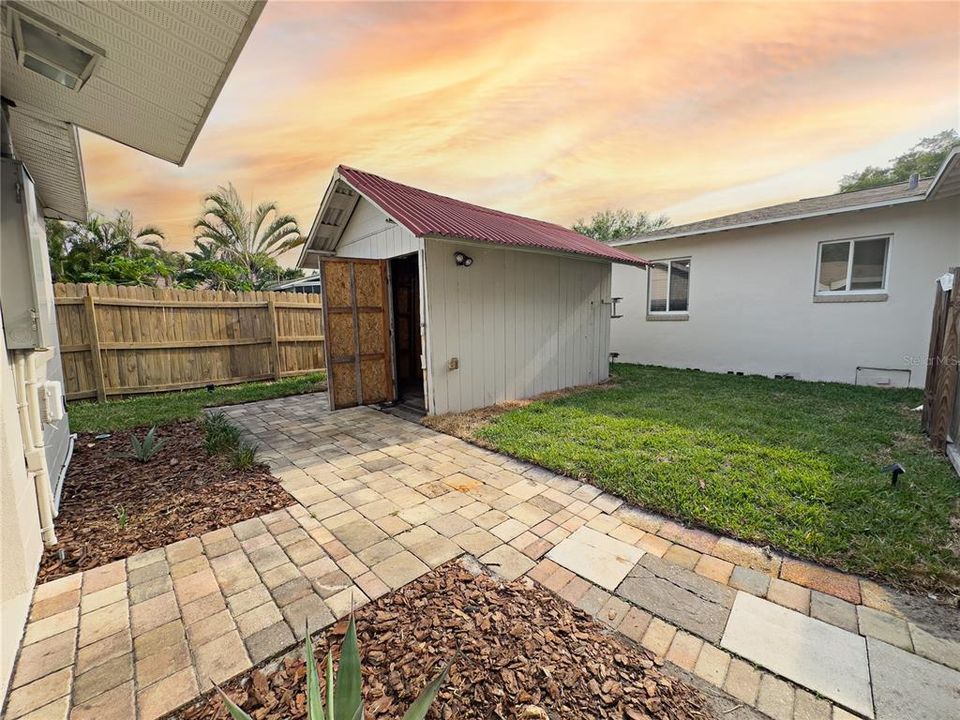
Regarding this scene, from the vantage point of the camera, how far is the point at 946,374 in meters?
3.66

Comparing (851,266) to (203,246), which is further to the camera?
(203,246)

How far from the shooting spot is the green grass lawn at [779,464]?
243 cm

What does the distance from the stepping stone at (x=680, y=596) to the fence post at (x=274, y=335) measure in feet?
27.2

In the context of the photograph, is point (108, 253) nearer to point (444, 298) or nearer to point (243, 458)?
point (444, 298)

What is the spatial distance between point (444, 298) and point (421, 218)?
3.62 feet

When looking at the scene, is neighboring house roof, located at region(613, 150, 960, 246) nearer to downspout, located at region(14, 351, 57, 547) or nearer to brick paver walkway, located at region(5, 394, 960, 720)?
brick paver walkway, located at region(5, 394, 960, 720)

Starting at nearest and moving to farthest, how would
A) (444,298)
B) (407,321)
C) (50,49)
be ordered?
(50,49) < (444,298) < (407,321)

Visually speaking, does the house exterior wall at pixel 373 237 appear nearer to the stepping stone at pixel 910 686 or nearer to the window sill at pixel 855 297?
the stepping stone at pixel 910 686

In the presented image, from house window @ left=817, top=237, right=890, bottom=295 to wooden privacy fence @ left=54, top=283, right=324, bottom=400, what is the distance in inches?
422

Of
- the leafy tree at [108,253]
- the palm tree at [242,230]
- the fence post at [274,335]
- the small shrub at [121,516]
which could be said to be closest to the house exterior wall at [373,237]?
the fence post at [274,335]

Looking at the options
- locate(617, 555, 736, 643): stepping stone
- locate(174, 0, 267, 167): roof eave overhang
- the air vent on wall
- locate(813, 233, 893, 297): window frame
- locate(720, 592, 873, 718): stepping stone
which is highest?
the air vent on wall

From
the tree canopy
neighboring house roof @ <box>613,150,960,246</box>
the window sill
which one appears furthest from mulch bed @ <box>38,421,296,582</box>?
the tree canopy

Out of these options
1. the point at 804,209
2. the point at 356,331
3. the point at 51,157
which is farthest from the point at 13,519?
the point at 804,209

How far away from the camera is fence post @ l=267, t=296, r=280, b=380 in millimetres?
8312
